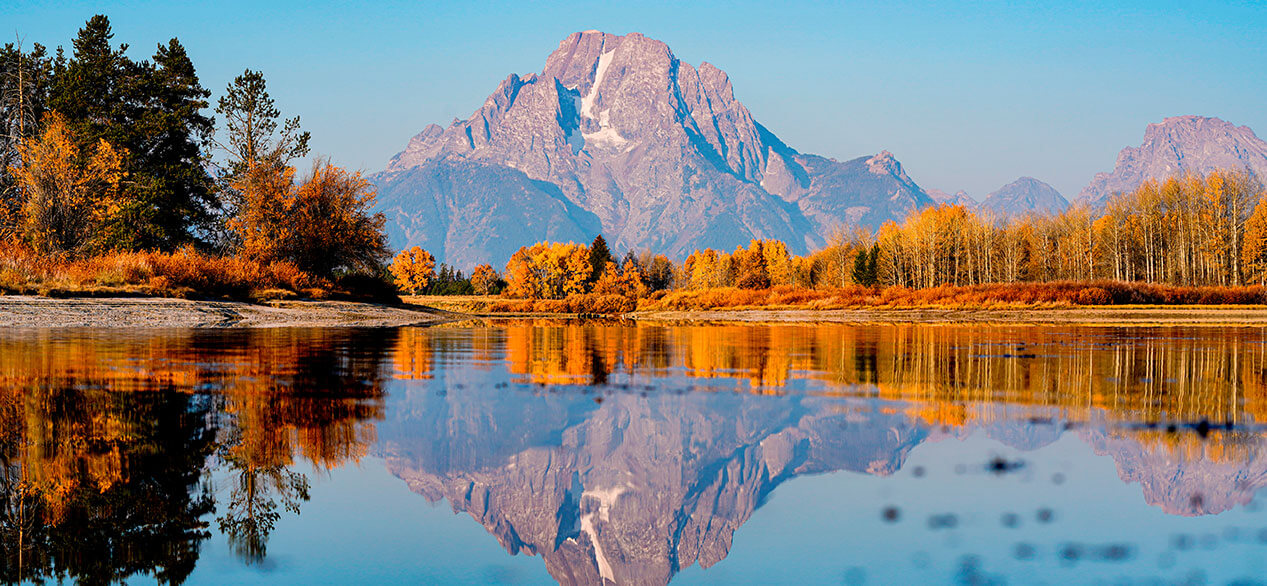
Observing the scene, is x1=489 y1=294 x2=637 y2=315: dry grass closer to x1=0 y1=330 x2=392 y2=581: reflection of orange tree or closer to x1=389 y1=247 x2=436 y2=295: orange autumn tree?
x1=0 y1=330 x2=392 y2=581: reflection of orange tree

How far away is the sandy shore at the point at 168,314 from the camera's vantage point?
24.5 m

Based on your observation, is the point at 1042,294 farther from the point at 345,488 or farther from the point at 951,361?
the point at 345,488

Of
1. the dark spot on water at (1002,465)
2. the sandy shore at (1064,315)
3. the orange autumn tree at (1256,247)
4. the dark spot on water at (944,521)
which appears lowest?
the dark spot on water at (944,521)

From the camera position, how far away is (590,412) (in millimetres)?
8641

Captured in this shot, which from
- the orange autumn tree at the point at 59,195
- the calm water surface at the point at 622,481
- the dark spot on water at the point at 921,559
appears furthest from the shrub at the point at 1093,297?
the dark spot on water at the point at 921,559

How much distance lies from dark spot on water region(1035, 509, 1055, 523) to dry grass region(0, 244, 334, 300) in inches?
1191

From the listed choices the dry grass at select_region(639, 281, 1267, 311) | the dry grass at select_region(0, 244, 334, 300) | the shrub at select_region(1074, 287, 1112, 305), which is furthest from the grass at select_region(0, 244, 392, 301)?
the shrub at select_region(1074, 287, 1112, 305)

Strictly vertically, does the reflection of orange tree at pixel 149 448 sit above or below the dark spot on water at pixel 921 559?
above

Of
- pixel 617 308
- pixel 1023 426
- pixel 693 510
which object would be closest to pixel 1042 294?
pixel 617 308

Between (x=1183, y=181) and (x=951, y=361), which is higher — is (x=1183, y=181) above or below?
above

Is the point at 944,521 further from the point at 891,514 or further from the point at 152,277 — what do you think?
the point at 152,277

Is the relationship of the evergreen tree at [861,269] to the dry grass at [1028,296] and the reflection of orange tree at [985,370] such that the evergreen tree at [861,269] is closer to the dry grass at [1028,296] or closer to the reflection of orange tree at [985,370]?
the dry grass at [1028,296]

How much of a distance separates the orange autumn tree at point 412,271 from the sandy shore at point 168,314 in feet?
485

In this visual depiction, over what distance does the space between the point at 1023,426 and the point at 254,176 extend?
43.9 metres
